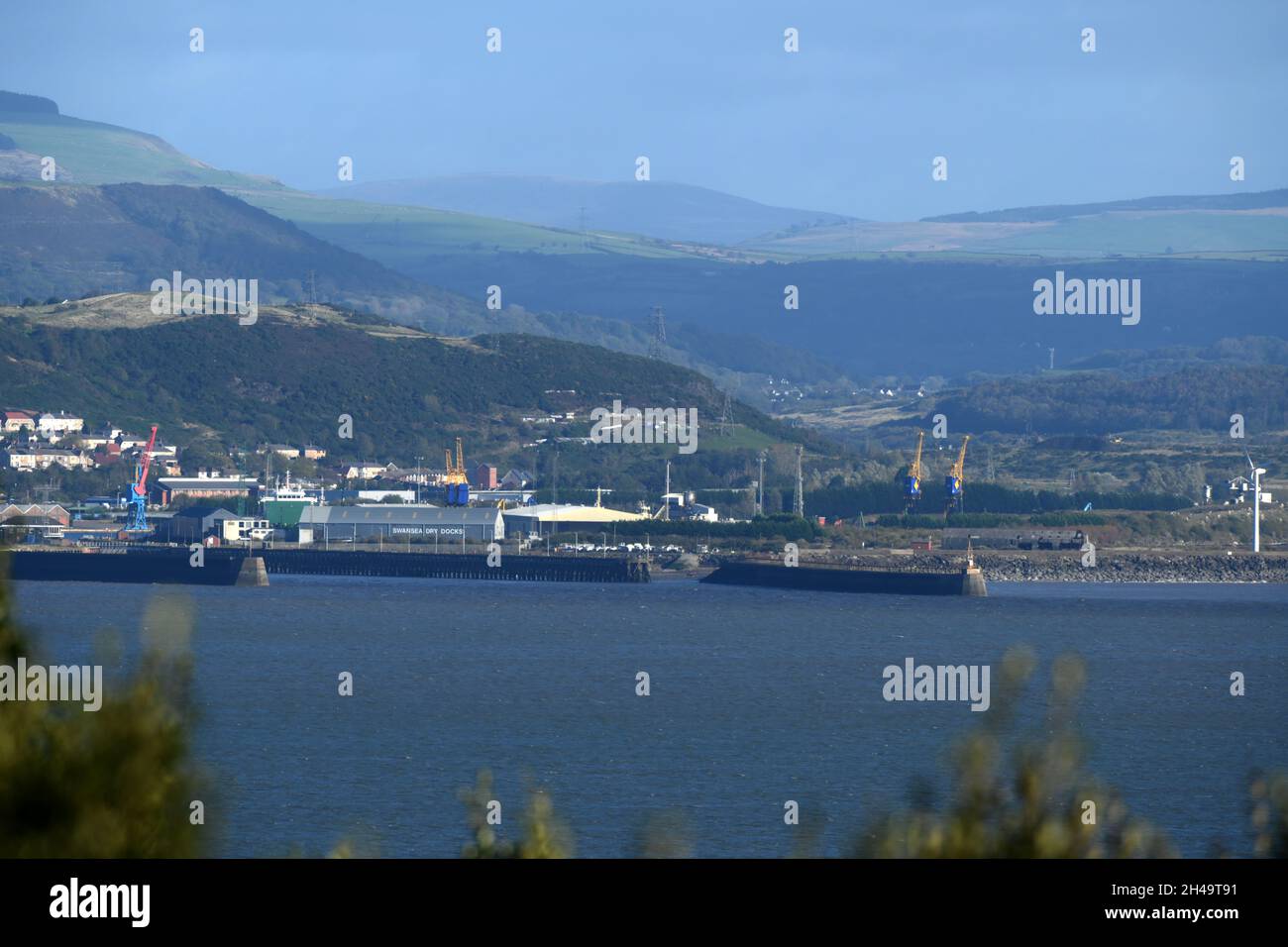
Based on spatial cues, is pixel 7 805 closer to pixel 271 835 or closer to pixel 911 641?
pixel 271 835

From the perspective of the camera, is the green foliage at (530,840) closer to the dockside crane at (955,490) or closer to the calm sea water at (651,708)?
the calm sea water at (651,708)

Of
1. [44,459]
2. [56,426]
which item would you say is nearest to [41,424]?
[56,426]

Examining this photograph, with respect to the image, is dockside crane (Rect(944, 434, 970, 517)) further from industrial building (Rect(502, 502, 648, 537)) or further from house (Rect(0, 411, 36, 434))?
house (Rect(0, 411, 36, 434))

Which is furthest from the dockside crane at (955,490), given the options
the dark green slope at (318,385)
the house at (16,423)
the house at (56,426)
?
the house at (16,423)

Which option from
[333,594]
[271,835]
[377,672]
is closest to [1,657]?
[271,835]

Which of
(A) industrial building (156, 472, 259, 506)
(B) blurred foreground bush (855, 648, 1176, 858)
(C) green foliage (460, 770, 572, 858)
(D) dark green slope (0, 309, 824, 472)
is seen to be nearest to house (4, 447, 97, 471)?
(A) industrial building (156, 472, 259, 506)
